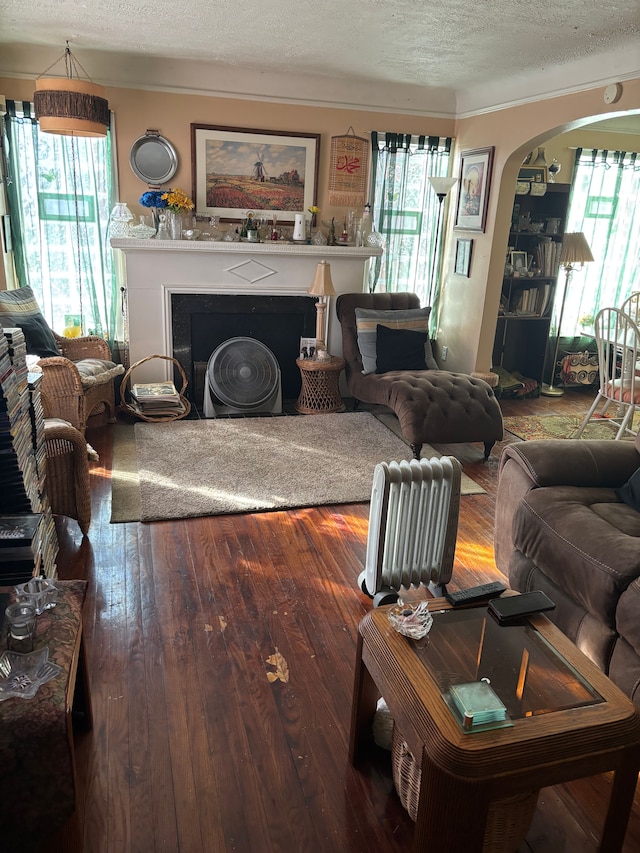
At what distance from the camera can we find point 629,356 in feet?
15.9

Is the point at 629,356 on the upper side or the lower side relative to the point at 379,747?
upper

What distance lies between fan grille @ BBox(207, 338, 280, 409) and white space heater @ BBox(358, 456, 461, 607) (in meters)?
2.65

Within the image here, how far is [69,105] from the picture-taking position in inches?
154

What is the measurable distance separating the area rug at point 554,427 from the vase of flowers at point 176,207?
293cm

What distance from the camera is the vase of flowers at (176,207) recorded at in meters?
4.71

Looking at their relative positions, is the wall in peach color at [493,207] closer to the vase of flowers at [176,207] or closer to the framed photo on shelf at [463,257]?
the framed photo on shelf at [463,257]

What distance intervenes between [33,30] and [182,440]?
2.68 m

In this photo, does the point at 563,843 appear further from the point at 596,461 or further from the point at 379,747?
the point at 596,461

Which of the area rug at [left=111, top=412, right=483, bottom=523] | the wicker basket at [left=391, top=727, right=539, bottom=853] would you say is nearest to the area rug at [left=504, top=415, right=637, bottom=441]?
the area rug at [left=111, top=412, right=483, bottom=523]

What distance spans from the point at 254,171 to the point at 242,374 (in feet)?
5.28

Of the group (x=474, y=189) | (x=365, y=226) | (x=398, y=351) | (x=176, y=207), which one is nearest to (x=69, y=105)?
(x=176, y=207)

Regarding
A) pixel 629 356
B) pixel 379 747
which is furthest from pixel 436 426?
pixel 379 747

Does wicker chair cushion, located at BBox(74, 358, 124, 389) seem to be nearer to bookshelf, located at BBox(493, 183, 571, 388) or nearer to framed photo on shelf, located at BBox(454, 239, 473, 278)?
framed photo on shelf, located at BBox(454, 239, 473, 278)

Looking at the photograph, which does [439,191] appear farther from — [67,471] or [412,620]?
[412,620]
